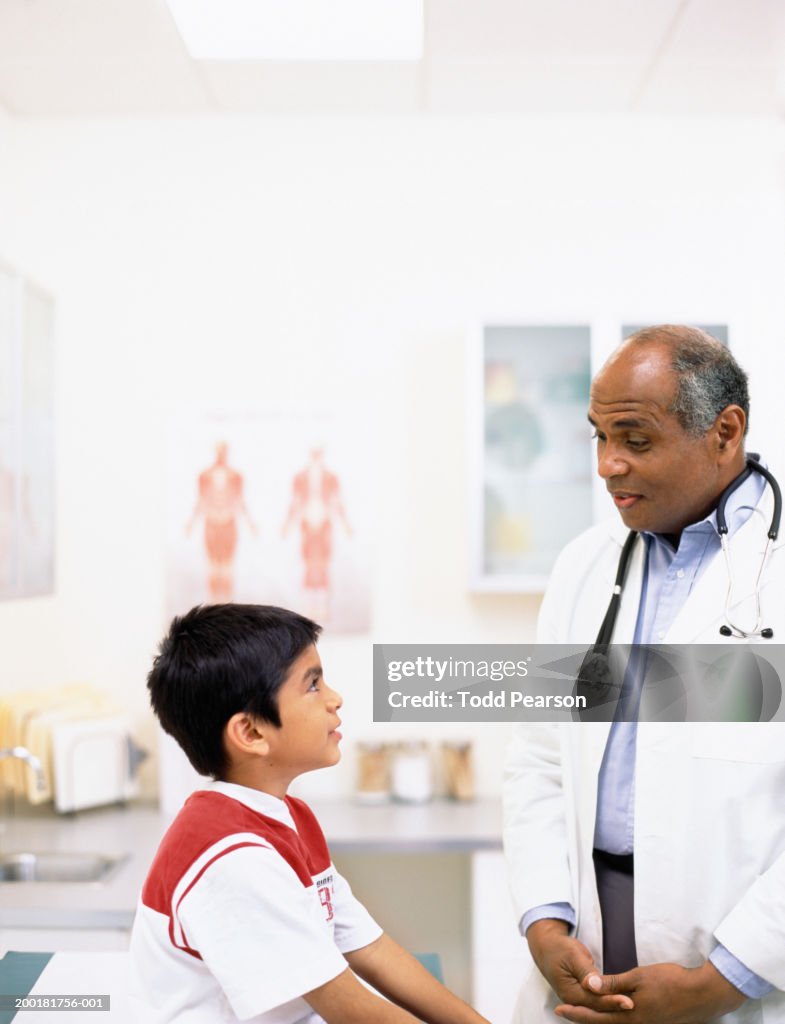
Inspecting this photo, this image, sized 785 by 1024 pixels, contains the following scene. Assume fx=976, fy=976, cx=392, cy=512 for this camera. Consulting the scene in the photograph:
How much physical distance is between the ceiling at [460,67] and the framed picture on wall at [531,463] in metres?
0.64

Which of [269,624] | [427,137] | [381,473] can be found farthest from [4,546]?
[427,137]

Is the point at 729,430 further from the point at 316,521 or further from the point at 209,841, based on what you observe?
the point at 316,521

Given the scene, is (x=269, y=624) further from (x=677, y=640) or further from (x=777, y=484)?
(x=777, y=484)

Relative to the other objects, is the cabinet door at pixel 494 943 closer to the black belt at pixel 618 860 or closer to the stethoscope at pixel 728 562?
the black belt at pixel 618 860

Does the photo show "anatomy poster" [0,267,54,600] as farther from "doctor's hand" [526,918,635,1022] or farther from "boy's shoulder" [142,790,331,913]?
"doctor's hand" [526,918,635,1022]

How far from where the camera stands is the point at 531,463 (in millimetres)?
2279

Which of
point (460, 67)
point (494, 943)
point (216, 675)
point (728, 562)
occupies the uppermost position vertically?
point (460, 67)

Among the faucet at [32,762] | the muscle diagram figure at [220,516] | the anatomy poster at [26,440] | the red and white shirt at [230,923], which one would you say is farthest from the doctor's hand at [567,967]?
the muscle diagram figure at [220,516]

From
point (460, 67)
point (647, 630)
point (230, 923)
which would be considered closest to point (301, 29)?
point (460, 67)

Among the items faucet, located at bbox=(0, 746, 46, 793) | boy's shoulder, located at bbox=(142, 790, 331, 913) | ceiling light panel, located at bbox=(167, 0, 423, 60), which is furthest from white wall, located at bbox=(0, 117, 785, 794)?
boy's shoulder, located at bbox=(142, 790, 331, 913)

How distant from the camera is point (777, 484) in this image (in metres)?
1.16

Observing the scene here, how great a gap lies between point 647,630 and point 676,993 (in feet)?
1.32

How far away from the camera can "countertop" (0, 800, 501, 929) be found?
1.76 m

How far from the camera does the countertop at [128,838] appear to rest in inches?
69.1
